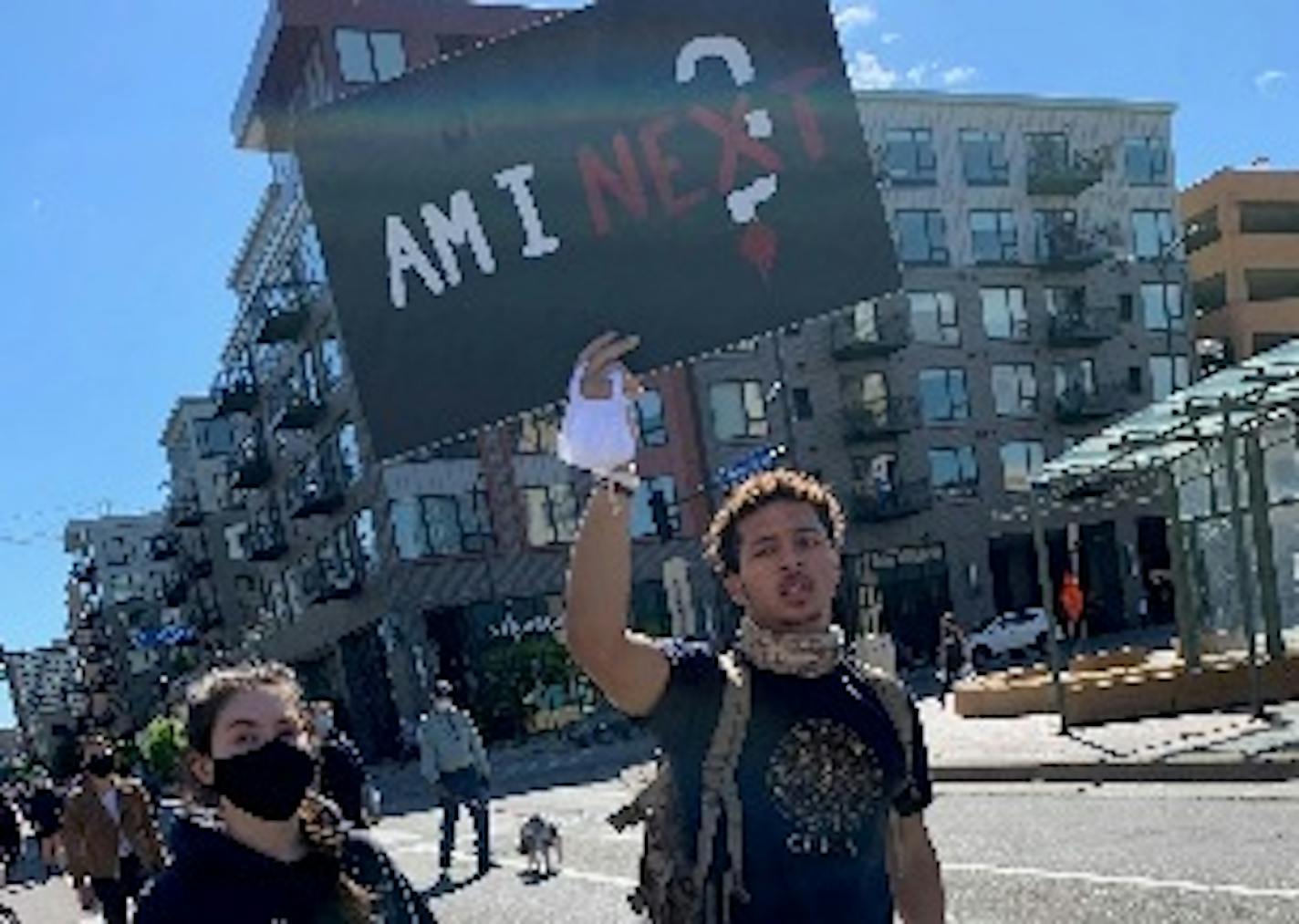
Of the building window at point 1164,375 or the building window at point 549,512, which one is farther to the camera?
the building window at point 1164,375

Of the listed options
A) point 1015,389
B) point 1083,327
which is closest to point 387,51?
point 1015,389

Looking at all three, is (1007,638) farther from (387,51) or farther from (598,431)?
(598,431)

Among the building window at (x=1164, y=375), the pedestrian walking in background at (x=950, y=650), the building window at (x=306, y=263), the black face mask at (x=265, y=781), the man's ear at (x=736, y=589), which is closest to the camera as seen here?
the man's ear at (x=736, y=589)

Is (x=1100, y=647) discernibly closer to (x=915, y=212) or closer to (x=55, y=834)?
(x=915, y=212)

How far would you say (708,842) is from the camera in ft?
9.34

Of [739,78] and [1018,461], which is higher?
[1018,461]

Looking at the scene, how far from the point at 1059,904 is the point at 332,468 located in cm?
4229

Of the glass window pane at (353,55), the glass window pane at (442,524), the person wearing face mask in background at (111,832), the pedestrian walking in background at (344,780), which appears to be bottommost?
the person wearing face mask in background at (111,832)

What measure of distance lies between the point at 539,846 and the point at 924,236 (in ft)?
132

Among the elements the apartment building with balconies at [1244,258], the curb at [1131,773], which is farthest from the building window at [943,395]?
the curb at [1131,773]

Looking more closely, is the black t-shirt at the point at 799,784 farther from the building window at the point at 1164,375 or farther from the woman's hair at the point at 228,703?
the building window at the point at 1164,375

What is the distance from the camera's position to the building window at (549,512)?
147 ft

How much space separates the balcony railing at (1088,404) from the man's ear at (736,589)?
167 feet

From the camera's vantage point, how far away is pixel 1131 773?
518 inches
